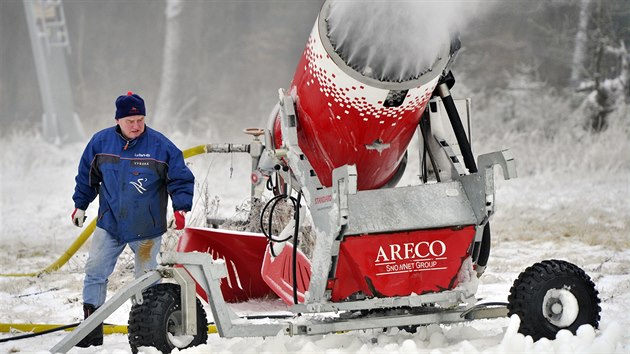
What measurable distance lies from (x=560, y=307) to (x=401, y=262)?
691mm

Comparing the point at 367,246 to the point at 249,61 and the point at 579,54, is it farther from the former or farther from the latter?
the point at 579,54

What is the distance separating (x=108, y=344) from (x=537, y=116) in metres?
8.73

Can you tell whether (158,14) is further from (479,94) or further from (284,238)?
(284,238)

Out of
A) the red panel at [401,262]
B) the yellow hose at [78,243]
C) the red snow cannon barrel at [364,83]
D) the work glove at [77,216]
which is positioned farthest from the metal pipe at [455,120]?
the yellow hose at [78,243]

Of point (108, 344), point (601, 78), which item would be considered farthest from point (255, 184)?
point (601, 78)

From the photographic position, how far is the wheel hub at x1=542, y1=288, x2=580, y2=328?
3881 millimetres

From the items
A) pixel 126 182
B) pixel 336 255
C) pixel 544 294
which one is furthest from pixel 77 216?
pixel 544 294

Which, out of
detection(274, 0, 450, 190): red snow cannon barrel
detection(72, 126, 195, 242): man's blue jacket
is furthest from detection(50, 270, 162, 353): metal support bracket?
detection(274, 0, 450, 190): red snow cannon barrel

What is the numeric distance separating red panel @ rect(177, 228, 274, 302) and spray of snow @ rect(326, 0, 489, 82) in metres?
1.92

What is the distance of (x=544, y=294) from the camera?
3.86m

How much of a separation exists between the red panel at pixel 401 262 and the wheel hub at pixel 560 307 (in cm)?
40

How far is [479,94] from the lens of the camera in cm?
1241

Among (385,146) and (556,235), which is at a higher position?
(385,146)

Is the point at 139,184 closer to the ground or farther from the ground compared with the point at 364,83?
closer to the ground
